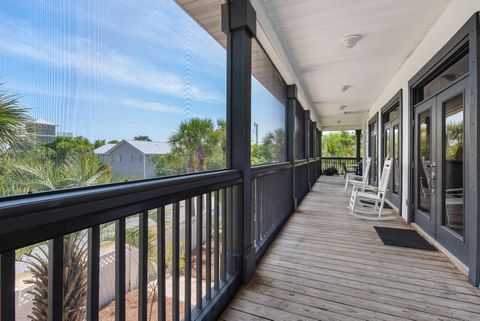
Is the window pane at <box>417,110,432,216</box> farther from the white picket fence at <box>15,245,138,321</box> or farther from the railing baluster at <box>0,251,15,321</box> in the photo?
the railing baluster at <box>0,251,15,321</box>

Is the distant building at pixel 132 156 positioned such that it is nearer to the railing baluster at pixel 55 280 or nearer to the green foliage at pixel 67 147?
the green foliage at pixel 67 147

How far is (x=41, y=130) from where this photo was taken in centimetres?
71

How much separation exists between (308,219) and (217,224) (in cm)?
260

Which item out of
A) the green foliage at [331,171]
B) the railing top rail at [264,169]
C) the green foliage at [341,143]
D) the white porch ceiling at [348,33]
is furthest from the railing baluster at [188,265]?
the green foliage at [341,143]

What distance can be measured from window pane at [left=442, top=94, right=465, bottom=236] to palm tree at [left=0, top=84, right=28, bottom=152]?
3199 millimetres

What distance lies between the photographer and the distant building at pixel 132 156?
92 centimetres

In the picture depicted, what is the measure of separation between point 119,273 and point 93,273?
12 cm

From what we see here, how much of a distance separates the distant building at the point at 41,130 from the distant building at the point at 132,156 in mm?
154

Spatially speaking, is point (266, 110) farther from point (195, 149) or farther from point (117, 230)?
point (117, 230)

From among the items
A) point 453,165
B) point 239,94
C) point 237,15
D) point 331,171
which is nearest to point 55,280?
point 239,94

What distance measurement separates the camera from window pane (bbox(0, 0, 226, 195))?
67 centimetres

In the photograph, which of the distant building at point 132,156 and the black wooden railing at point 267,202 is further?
the black wooden railing at point 267,202

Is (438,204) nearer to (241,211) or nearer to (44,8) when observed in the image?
(241,211)

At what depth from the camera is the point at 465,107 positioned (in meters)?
2.18
